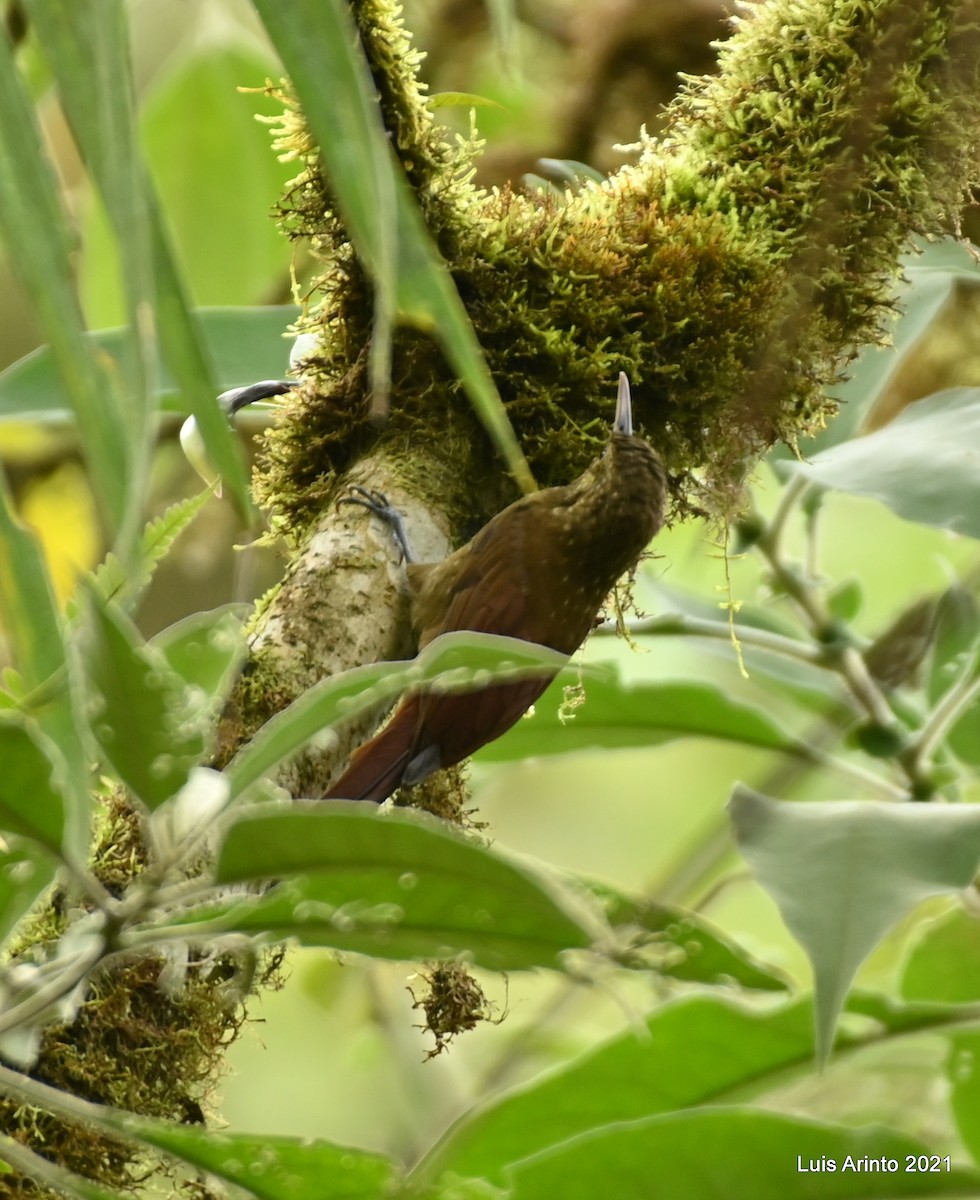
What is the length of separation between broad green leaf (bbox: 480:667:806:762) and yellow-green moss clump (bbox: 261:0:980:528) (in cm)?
42

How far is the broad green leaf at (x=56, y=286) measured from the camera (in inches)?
27.1

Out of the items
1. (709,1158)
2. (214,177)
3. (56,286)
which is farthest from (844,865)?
(214,177)

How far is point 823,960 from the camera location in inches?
43.4

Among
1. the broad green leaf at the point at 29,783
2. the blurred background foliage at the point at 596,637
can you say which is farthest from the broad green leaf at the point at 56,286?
the blurred background foliage at the point at 596,637

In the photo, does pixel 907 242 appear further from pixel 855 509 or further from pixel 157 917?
pixel 855 509

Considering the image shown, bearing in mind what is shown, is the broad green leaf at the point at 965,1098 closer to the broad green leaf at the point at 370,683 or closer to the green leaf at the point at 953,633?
the green leaf at the point at 953,633

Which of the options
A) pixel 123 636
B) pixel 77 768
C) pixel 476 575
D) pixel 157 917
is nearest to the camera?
pixel 123 636

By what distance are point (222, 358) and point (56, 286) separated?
4.51 feet

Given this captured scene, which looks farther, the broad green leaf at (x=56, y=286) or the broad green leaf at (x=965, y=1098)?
the broad green leaf at (x=965, y=1098)

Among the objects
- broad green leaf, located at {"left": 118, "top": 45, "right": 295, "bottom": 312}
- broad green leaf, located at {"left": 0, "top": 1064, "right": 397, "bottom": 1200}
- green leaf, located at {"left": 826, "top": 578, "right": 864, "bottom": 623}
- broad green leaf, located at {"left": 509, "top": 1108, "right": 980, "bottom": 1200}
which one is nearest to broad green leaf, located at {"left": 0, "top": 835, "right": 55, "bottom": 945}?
broad green leaf, located at {"left": 0, "top": 1064, "right": 397, "bottom": 1200}

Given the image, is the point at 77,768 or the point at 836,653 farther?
the point at 836,653

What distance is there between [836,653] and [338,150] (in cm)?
146

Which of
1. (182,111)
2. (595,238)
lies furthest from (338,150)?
(182,111)

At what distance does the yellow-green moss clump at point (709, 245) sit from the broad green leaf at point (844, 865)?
69 centimetres
